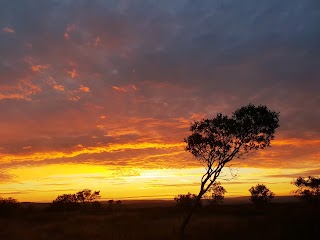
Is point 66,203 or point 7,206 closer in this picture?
point 7,206

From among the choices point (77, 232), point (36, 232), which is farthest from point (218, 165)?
point (36, 232)

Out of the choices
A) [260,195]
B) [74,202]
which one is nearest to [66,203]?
[74,202]

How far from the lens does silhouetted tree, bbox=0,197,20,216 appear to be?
3000 inches

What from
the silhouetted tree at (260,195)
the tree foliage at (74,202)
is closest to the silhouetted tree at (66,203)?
the tree foliage at (74,202)

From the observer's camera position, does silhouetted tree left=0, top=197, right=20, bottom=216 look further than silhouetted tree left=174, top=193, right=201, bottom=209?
No

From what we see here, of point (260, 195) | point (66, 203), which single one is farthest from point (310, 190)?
point (66, 203)

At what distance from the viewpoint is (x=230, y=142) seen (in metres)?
36.6

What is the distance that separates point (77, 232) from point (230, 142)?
2253 centimetres

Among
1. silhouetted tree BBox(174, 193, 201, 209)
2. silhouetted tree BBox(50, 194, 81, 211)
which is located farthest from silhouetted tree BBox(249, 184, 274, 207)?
silhouetted tree BBox(50, 194, 81, 211)

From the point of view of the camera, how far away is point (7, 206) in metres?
77.7

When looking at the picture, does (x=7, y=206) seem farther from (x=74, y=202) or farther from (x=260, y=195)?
(x=260, y=195)

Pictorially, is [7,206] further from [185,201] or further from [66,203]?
[185,201]

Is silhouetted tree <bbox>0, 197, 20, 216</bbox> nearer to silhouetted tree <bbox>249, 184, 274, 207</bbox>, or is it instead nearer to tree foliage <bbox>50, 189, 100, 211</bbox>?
tree foliage <bbox>50, 189, 100, 211</bbox>

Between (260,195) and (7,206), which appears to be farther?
(260,195)
